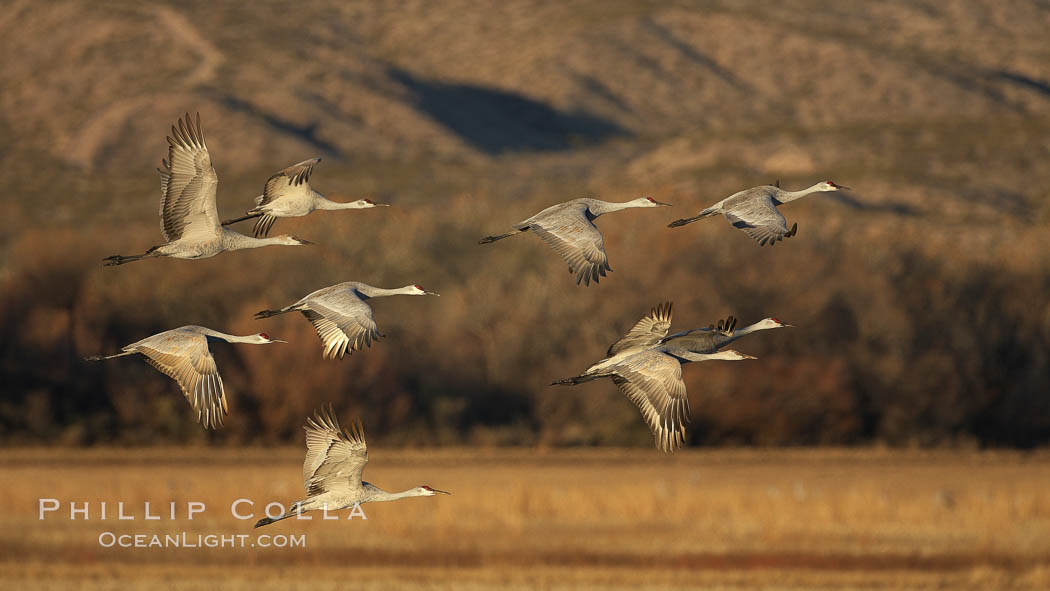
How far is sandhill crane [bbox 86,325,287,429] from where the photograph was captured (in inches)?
482

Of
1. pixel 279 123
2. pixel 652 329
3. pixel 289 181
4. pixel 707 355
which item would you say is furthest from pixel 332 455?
pixel 279 123

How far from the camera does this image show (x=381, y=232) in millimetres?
87375

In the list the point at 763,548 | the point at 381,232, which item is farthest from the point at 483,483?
the point at 381,232

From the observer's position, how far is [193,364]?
518 inches

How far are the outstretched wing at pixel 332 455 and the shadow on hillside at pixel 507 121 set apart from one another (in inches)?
6063

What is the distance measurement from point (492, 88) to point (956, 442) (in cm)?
11945

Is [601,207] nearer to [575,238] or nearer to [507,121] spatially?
[575,238]

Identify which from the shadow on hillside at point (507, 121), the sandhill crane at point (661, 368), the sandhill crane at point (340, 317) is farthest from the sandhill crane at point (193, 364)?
the shadow on hillside at point (507, 121)

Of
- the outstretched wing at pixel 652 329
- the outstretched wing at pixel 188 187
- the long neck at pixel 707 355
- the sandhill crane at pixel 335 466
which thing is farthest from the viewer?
the outstretched wing at pixel 652 329

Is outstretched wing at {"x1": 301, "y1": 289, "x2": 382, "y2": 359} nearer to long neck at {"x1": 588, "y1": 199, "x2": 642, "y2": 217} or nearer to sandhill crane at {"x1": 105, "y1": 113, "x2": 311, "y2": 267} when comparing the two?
sandhill crane at {"x1": 105, "y1": 113, "x2": 311, "y2": 267}

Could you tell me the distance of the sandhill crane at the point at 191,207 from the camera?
14.2 m

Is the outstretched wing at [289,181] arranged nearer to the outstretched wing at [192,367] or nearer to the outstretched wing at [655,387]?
the outstretched wing at [192,367]

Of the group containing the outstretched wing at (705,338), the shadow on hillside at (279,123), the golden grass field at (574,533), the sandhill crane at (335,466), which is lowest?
the golden grass field at (574,533)

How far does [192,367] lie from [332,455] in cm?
190
